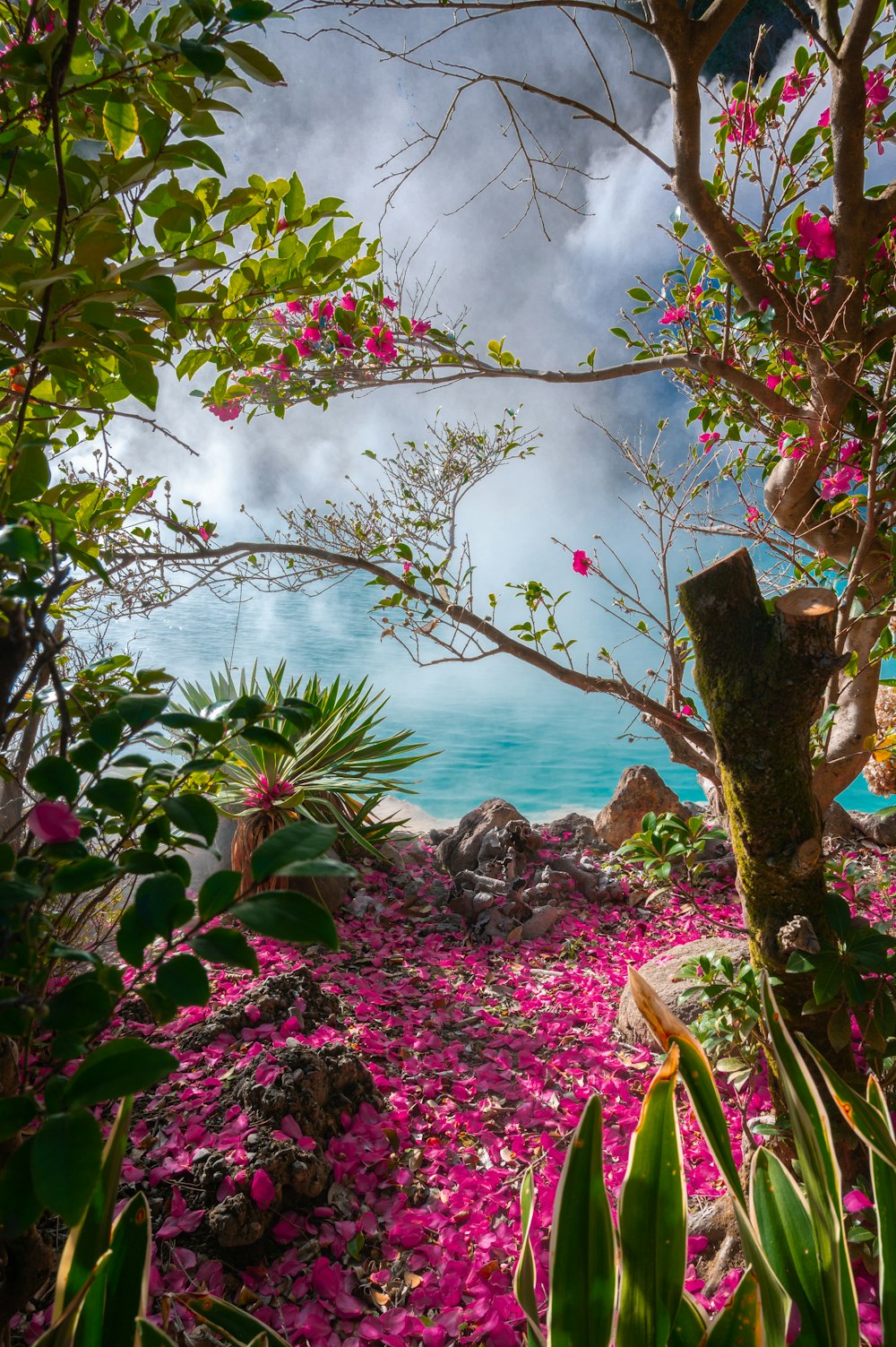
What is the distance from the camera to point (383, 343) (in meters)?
2.37

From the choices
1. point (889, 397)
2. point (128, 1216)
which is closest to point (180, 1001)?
point (128, 1216)

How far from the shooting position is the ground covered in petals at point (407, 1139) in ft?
4.77

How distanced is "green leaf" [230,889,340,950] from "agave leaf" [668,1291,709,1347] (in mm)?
790

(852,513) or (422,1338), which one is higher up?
(852,513)

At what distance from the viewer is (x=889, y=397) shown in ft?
6.00

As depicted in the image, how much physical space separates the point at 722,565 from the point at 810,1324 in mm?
1152

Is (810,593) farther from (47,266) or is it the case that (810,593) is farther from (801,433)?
(47,266)

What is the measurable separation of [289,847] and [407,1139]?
188 centimetres

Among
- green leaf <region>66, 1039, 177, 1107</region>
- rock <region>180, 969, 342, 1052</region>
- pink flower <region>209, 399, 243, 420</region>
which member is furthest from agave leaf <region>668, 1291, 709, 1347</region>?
pink flower <region>209, 399, 243, 420</region>

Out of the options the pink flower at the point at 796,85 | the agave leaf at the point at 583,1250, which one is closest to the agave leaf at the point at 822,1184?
the agave leaf at the point at 583,1250

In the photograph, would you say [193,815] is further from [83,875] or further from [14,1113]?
[14,1113]

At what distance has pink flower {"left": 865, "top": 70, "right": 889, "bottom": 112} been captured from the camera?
2.04m

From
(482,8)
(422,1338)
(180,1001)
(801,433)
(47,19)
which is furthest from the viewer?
(801,433)

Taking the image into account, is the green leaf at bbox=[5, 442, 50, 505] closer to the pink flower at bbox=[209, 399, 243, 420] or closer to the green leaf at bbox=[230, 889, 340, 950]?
the green leaf at bbox=[230, 889, 340, 950]
